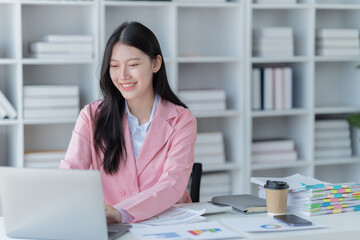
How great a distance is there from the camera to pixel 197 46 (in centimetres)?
418

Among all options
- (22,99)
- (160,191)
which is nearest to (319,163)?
(22,99)

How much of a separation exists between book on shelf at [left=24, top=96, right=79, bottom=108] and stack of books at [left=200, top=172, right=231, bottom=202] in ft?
3.22

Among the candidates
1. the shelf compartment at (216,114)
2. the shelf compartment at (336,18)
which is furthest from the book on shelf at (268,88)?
the shelf compartment at (336,18)

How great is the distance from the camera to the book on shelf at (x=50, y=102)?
11.7ft

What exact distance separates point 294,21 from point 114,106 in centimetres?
222

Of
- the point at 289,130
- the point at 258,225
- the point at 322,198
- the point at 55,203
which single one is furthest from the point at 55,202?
the point at 289,130

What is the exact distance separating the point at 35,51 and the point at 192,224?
2027mm

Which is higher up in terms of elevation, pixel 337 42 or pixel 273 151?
pixel 337 42

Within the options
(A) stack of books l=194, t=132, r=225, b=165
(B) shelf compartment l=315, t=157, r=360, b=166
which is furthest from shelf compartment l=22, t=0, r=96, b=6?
(B) shelf compartment l=315, t=157, r=360, b=166

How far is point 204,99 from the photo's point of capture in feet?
12.9

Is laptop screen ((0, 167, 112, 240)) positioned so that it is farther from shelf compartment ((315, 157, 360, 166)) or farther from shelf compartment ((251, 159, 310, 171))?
shelf compartment ((315, 157, 360, 166))

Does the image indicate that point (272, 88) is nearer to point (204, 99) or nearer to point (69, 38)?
point (204, 99)

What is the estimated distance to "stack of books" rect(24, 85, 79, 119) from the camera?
357cm

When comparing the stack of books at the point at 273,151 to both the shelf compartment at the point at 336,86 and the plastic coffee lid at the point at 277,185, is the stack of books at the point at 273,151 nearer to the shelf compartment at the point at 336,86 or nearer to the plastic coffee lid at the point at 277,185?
the shelf compartment at the point at 336,86
